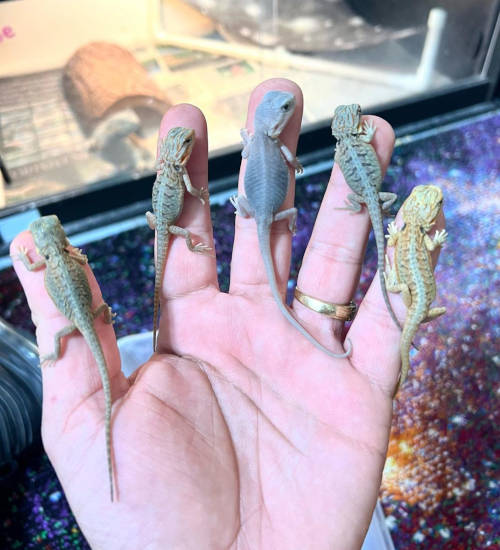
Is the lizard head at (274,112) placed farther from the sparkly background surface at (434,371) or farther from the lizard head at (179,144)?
the sparkly background surface at (434,371)

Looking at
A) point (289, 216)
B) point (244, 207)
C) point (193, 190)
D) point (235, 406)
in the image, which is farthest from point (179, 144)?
point (235, 406)

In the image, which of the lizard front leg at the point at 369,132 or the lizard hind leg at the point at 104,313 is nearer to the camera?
the lizard hind leg at the point at 104,313

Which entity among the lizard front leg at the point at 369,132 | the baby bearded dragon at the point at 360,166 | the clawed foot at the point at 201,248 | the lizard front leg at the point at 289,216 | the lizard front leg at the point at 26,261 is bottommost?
the clawed foot at the point at 201,248

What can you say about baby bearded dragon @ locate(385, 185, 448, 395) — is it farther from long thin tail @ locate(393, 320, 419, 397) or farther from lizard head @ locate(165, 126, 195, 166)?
lizard head @ locate(165, 126, 195, 166)

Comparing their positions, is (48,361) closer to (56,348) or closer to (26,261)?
(56,348)

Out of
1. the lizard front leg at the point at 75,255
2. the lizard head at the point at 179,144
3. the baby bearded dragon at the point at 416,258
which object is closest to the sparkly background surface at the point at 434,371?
the baby bearded dragon at the point at 416,258

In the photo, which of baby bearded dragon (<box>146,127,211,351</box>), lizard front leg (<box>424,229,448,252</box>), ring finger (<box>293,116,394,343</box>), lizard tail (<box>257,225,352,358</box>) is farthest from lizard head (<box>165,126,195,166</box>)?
lizard front leg (<box>424,229,448,252</box>)

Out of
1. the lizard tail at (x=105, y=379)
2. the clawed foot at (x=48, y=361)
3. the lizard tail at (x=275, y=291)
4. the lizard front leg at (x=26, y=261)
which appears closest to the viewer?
the lizard tail at (x=105, y=379)
